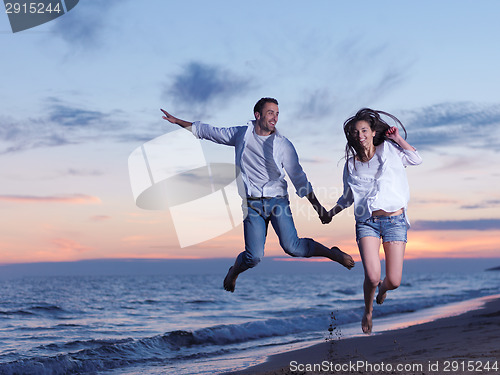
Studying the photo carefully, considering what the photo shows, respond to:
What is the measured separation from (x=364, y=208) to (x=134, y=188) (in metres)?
Answer: 3.50

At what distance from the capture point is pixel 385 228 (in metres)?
6.24

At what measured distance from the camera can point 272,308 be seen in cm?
2492

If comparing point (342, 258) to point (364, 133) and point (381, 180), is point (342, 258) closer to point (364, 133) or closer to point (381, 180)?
point (381, 180)

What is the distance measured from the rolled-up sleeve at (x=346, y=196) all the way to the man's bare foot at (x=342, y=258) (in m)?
0.72

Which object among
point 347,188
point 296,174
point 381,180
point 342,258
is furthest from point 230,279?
point 381,180

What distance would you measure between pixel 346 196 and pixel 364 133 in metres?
0.77

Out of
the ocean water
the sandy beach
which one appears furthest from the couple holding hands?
the ocean water

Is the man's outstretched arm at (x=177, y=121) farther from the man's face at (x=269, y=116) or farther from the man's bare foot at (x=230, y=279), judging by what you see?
the man's bare foot at (x=230, y=279)

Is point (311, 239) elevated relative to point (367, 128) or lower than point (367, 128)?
lower

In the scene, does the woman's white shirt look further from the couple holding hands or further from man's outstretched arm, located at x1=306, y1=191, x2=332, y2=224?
man's outstretched arm, located at x1=306, y1=191, x2=332, y2=224

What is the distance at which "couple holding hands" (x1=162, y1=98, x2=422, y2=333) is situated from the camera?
6.27 m

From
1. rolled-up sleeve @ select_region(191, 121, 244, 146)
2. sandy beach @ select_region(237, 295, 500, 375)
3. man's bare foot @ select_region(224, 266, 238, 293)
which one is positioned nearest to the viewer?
rolled-up sleeve @ select_region(191, 121, 244, 146)

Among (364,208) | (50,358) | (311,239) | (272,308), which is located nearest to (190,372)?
(50,358)

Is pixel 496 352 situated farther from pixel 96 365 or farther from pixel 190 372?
pixel 96 365
